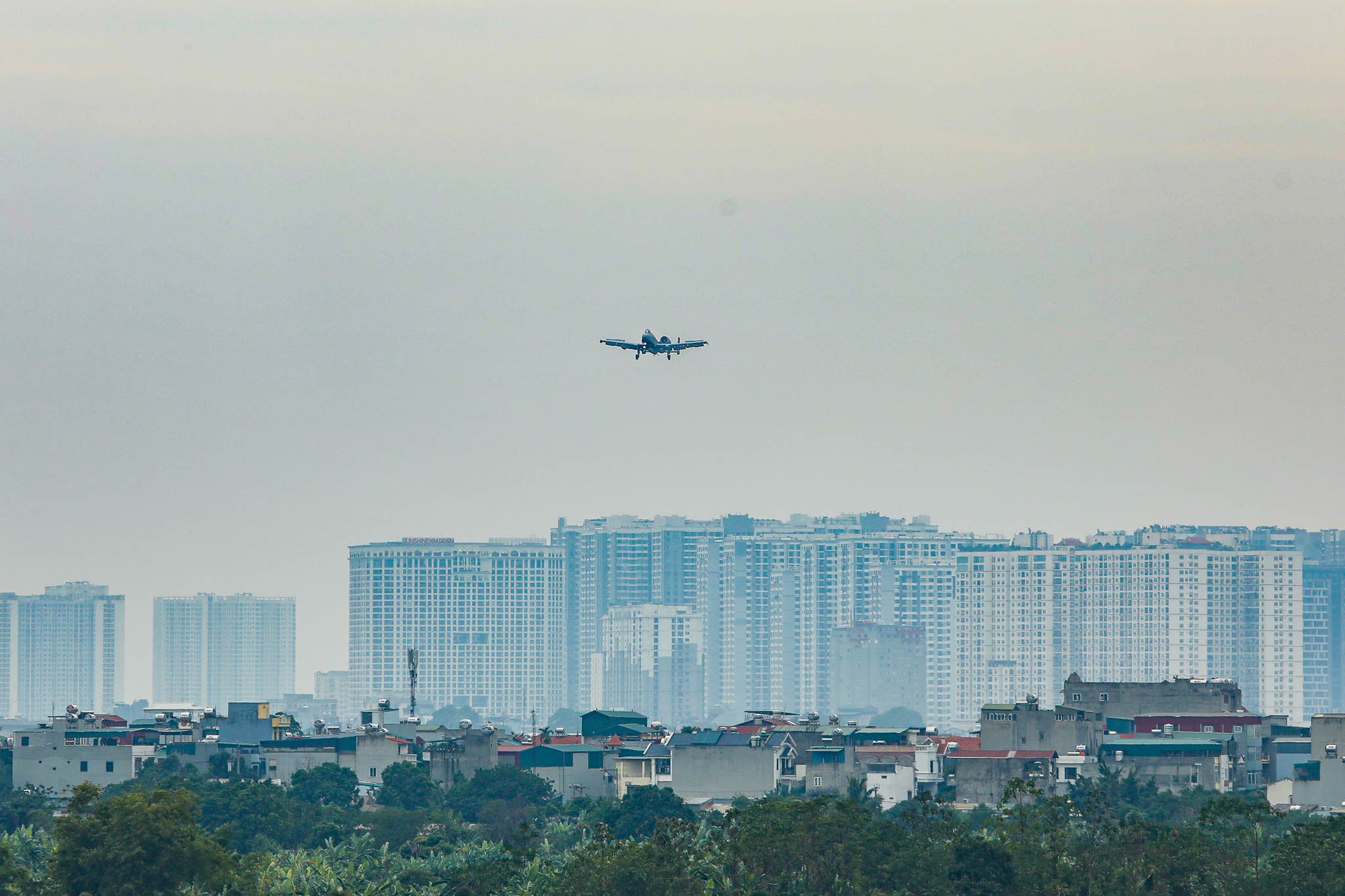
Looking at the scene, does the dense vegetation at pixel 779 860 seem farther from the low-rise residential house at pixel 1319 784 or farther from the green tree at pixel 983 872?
the low-rise residential house at pixel 1319 784

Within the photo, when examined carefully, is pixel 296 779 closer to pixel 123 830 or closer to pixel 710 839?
pixel 710 839

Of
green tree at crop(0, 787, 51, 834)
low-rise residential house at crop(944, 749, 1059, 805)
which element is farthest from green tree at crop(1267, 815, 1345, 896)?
green tree at crop(0, 787, 51, 834)

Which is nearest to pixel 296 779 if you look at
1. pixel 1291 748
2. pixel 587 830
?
pixel 587 830

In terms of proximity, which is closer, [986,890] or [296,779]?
[986,890]

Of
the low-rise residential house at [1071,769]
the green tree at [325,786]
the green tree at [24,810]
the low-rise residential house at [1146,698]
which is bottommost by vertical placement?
the green tree at [24,810]

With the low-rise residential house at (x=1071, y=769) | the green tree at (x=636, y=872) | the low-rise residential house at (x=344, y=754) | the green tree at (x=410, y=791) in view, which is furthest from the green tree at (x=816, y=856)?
the low-rise residential house at (x=344, y=754)

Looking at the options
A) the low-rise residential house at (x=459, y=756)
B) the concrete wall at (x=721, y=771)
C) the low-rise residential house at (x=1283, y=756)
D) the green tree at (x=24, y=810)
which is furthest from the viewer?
the low-rise residential house at (x=459, y=756)
